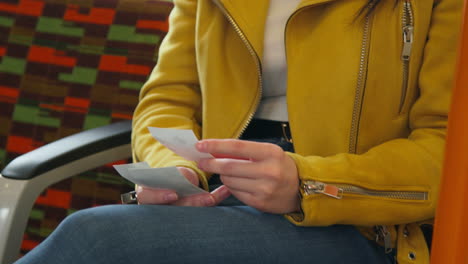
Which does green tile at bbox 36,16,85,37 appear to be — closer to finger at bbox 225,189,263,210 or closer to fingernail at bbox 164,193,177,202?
fingernail at bbox 164,193,177,202

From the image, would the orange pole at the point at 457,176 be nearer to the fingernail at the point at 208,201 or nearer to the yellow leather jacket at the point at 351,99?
the yellow leather jacket at the point at 351,99

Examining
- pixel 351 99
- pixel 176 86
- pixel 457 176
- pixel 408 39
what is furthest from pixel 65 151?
pixel 457 176

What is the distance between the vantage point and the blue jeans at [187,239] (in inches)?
30.3

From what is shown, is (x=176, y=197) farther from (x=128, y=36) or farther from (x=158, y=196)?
(x=128, y=36)

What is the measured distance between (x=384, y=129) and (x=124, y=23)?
91cm

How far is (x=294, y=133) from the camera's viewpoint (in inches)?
42.0

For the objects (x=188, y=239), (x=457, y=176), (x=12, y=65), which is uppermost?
(x=457, y=176)

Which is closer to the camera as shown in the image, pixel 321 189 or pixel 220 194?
pixel 321 189

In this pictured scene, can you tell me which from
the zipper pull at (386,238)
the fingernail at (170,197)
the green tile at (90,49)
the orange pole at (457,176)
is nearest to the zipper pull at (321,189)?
A: the zipper pull at (386,238)

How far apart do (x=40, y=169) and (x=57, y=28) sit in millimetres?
661

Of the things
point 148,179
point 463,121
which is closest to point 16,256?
point 148,179

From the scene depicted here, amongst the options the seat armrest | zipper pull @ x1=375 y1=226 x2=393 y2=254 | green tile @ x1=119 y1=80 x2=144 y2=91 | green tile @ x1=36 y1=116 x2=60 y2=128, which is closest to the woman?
zipper pull @ x1=375 y1=226 x2=393 y2=254

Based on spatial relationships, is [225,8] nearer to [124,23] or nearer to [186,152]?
[186,152]

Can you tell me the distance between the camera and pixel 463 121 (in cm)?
47
